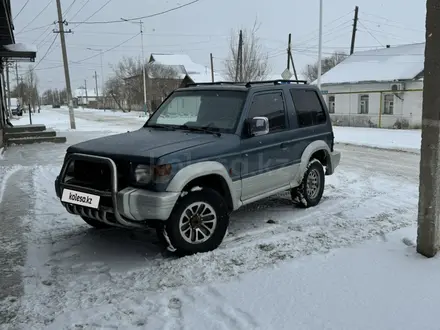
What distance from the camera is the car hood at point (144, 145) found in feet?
13.8

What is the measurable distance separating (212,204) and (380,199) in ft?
11.6

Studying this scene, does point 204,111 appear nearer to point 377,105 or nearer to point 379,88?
point 377,105

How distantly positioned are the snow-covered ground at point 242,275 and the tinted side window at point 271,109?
1353 mm

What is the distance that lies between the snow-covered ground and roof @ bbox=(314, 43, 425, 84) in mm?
19988

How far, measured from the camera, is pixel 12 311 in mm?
3453

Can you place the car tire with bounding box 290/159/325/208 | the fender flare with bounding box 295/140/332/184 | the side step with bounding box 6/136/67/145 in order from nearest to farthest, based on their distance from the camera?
the fender flare with bounding box 295/140/332/184, the car tire with bounding box 290/159/325/208, the side step with bounding box 6/136/67/145

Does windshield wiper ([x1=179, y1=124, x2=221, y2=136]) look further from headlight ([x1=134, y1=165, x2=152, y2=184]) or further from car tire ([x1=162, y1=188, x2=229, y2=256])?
headlight ([x1=134, y1=165, x2=152, y2=184])

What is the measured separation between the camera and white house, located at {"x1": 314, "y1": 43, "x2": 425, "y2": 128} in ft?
75.8

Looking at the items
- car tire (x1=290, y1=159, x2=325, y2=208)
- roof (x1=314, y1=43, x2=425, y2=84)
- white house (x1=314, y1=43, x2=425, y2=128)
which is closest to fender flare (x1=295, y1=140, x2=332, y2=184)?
car tire (x1=290, y1=159, x2=325, y2=208)

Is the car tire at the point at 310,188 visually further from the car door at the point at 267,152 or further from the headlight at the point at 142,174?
A: the headlight at the point at 142,174

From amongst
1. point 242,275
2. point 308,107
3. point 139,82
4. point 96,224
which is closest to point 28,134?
point 96,224

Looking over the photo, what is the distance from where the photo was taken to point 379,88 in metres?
25.0

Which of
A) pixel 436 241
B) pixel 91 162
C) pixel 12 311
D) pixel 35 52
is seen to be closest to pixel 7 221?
pixel 91 162

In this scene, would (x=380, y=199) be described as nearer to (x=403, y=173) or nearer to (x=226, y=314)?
(x=403, y=173)
